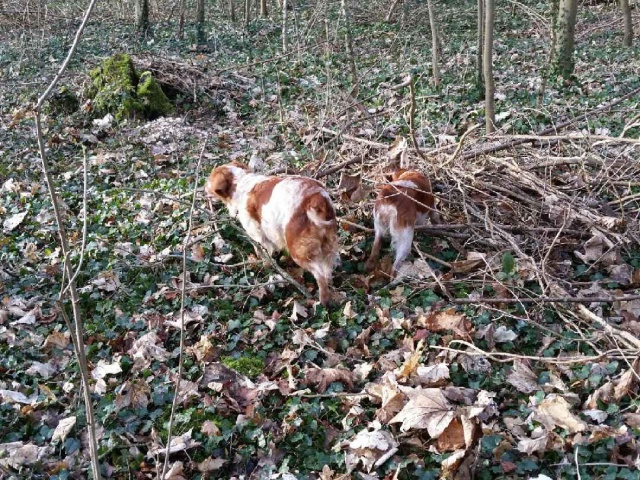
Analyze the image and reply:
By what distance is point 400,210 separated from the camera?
5.20 meters

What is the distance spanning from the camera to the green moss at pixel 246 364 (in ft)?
14.7

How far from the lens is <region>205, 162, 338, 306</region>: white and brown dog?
16.1 ft

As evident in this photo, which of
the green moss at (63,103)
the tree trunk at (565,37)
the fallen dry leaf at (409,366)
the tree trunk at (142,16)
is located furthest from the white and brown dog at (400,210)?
the tree trunk at (142,16)

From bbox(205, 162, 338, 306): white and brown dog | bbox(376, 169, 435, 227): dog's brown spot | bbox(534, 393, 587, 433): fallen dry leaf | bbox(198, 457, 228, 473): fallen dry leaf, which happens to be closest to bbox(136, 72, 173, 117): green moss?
bbox(205, 162, 338, 306): white and brown dog

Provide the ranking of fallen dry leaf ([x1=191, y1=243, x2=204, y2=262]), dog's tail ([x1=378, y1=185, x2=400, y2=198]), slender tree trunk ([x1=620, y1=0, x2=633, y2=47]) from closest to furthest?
1. dog's tail ([x1=378, y1=185, x2=400, y2=198])
2. fallen dry leaf ([x1=191, y1=243, x2=204, y2=262])
3. slender tree trunk ([x1=620, y1=0, x2=633, y2=47])

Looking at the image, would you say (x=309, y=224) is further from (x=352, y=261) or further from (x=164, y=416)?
(x=164, y=416)

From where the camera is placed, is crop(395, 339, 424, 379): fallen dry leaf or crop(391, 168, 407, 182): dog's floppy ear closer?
crop(395, 339, 424, 379): fallen dry leaf

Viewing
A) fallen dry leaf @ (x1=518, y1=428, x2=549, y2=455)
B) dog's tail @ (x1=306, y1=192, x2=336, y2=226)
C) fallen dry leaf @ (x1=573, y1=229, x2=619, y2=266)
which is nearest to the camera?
fallen dry leaf @ (x1=518, y1=428, x2=549, y2=455)

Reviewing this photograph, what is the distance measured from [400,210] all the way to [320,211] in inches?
30.3

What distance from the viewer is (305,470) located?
3.67m

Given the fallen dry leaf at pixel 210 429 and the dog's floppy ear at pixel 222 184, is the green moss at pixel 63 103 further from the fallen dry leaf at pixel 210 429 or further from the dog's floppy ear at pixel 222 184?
the fallen dry leaf at pixel 210 429

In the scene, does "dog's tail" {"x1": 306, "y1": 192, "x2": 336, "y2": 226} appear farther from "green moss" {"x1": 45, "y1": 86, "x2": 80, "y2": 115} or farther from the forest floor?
"green moss" {"x1": 45, "y1": 86, "x2": 80, "y2": 115}

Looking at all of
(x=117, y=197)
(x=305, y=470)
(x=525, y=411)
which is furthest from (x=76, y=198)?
(x=525, y=411)

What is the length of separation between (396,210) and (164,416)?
101 inches
